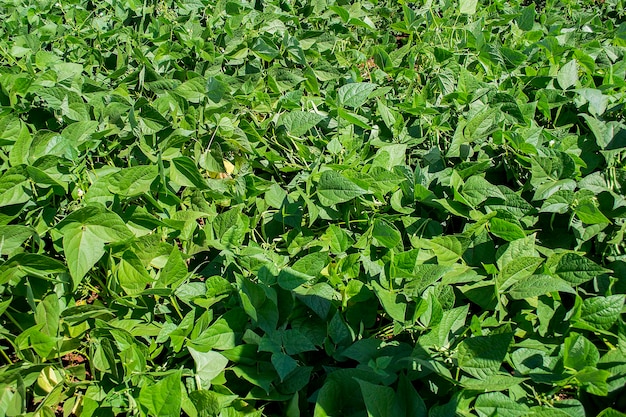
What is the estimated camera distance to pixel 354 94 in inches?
91.7

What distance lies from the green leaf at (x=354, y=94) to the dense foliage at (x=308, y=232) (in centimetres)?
1

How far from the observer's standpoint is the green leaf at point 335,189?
1.80m

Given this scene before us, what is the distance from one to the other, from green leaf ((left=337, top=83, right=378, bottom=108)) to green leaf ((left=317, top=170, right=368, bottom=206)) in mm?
589

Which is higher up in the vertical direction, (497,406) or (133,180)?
(133,180)

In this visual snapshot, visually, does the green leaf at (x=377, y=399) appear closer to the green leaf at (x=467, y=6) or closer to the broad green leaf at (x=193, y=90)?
the broad green leaf at (x=193, y=90)

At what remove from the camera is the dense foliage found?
56.0 inches

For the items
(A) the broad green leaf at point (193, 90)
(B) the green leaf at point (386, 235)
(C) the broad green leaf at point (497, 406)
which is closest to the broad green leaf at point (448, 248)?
(B) the green leaf at point (386, 235)

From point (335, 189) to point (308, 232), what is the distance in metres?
0.21

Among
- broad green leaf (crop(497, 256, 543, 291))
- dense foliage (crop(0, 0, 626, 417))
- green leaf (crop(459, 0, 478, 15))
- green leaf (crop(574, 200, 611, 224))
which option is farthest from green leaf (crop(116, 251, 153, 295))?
green leaf (crop(459, 0, 478, 15))

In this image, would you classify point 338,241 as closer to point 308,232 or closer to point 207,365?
point 308,232

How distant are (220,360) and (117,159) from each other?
1104mm

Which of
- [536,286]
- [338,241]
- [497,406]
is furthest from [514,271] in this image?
[338,241]

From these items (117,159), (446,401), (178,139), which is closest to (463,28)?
(178,139)

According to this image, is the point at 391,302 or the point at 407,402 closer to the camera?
the point at 407,402
